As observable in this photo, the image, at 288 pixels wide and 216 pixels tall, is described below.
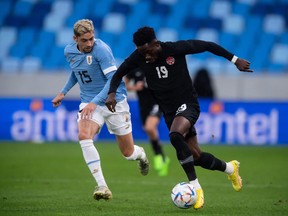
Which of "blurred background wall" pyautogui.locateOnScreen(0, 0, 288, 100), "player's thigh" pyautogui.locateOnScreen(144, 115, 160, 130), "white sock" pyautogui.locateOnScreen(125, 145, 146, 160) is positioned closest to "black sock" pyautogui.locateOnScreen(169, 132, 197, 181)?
"white sock" pyautogui.locateOnScreen(125, 145, 146, 160)

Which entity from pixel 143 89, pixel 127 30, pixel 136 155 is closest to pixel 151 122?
pixel 143 89

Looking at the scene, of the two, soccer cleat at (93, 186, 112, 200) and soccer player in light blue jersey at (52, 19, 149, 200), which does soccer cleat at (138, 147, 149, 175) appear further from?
soccer cleat at (93, 186, 112, 200)

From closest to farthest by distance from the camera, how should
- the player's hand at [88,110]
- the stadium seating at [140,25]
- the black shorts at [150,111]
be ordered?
1. the player's hand at [88,110]
2. the black shorts at [150,111]
3. the stadium seating at [140,25]

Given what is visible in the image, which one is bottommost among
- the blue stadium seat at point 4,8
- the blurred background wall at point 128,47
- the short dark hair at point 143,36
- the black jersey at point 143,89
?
the short dark hair at point 143,36

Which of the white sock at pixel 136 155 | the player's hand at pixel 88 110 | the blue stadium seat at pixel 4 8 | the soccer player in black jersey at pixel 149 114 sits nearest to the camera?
the player's hand at pixel 88 110

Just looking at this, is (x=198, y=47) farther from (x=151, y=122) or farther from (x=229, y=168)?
(x=151, y=122)

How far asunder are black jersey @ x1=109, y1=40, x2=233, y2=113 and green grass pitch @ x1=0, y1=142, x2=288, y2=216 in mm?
1437

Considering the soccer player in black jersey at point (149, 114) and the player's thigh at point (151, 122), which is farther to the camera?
the player's thigh at point (151, 122)

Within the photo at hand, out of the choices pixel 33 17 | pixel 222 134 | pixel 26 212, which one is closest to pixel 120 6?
pixel 33 17

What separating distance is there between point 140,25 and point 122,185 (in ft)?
46.4

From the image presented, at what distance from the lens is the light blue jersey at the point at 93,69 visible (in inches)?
388

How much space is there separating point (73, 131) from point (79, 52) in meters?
12.1

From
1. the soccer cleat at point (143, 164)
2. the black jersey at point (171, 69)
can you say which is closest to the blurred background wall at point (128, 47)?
the soccer cleat at point (143, 164)

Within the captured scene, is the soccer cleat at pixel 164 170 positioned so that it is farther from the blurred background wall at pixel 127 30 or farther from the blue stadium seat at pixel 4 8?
the blue stadium seat at pixel 4 8
